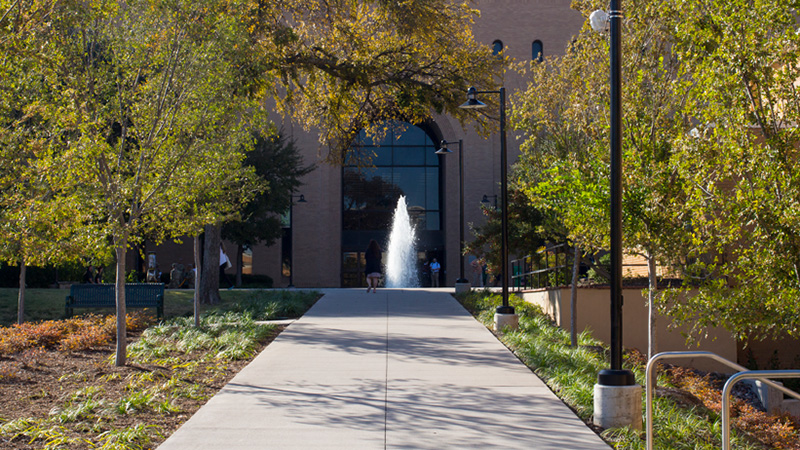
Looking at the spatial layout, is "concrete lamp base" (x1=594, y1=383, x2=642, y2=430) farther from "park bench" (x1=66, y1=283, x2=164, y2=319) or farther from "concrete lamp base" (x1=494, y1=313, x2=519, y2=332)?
"park bench" (x1=66, y1=283, x2=164, y2=319)

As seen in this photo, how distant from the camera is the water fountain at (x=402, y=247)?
42969mm

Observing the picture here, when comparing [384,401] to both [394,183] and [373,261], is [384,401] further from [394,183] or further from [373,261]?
[394,183]

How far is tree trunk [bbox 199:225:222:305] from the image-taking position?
66.9 feet

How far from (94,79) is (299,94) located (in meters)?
12.2

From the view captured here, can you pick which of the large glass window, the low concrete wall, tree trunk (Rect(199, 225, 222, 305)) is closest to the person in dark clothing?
tree trunk (Rect(199, 225, 222, 305))

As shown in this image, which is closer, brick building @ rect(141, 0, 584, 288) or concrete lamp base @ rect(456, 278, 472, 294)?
concrete lamp base @ rect(456, 278, 472, 294)

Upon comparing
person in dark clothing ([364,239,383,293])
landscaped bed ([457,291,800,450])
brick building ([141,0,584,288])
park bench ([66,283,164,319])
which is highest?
brick building ([141,0,584,288])

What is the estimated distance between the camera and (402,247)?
44.8m

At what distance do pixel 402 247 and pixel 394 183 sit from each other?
3.90m

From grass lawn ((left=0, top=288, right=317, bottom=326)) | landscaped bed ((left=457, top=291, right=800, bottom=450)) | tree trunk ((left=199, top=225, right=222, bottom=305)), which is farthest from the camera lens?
tree trunk ((left=199, top=225, right=222, bottom=305))

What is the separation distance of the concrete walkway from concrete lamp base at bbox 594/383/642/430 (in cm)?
27

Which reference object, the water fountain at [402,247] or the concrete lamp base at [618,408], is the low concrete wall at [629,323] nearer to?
the concrete lamp base at [618,408]

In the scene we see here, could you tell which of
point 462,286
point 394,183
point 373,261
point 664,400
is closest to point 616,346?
point 664,400

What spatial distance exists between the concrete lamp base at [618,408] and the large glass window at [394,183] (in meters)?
37.4
